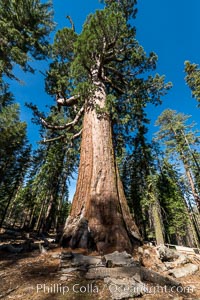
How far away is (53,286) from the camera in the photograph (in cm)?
208

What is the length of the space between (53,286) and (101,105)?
5.20 metres

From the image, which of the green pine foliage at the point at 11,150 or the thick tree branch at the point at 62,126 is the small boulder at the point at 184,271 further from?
the green pine foliage at the point at 11,150

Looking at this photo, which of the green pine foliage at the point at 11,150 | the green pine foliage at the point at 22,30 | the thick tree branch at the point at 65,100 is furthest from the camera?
the green pine foliage at the point at 11,150

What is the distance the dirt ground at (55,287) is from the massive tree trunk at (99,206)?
0.82 metres

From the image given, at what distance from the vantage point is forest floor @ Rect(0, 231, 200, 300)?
1.91 m

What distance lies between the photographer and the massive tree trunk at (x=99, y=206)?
332 cm

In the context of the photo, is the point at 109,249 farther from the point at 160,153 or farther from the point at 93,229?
the point at 160,153

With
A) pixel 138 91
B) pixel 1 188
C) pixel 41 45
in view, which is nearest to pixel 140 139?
pixel 138 91

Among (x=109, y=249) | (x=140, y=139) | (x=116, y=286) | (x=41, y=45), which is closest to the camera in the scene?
(x=116, y=286)

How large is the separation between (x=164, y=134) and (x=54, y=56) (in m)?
17.0

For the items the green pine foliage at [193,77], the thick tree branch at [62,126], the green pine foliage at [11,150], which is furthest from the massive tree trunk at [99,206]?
the green pine foliage at [11,150]

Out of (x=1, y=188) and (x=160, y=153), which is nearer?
(x=160, y=153)

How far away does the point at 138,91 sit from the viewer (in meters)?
7.64

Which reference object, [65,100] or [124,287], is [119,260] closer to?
[124,287]
